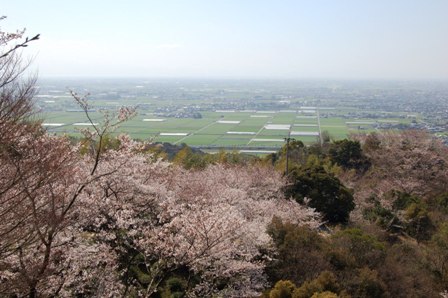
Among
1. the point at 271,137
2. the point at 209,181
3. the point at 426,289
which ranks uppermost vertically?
the point at 209,181

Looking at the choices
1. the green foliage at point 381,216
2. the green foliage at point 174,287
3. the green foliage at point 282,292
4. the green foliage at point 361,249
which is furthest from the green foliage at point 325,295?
the green foliage at point 381,216

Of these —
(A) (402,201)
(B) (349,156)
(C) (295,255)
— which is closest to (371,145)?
(B) (349,156)

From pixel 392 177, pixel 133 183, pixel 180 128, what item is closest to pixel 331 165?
pixel 392 177

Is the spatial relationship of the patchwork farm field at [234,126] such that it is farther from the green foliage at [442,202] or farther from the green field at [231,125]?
the green foliage at [442,202]

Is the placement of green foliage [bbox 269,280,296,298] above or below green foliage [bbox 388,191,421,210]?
above

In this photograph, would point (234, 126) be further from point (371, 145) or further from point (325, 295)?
point (325, 295)

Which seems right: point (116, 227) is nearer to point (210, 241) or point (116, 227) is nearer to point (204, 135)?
point (210, 241)

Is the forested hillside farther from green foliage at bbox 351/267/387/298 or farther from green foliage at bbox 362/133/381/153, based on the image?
green foliage at bbox 362/133/381/153

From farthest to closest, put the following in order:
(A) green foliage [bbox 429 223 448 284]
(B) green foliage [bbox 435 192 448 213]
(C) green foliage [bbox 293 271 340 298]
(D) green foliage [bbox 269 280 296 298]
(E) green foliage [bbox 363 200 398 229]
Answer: (B) green foliage [bbox 435 192 448 213] < (E) green foliage [bbox 363 200 398 229] < (A) green foliage [bbox 429 223 448 284] < (D) green foliage [bbox 269 280 296 298] < (C) green foliage [bbox 293 271 340 298]

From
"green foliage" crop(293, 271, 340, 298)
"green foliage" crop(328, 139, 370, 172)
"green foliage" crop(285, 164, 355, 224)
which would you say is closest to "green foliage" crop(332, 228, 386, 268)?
"green foliage" crop(293, 271, 340, 298)
